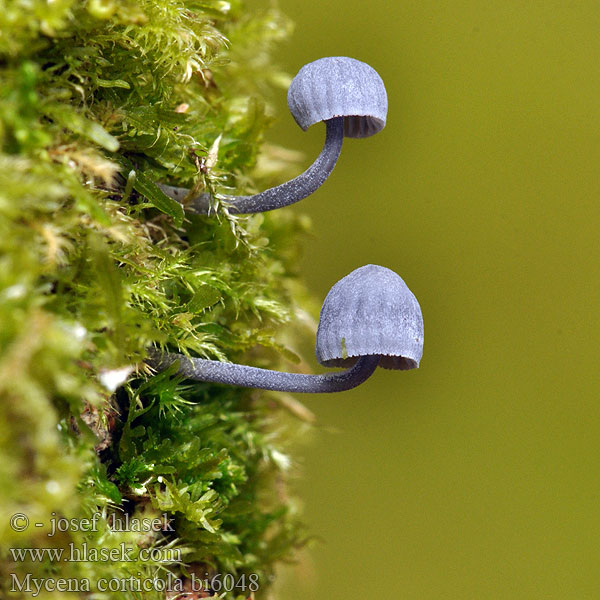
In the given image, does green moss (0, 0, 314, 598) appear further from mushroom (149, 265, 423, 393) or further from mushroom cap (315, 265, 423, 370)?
mushroom cap (315, 265, 423, 370)

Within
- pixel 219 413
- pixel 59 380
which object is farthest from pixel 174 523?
pixel 59 380

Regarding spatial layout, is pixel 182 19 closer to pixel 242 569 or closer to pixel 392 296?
pixel 392 296

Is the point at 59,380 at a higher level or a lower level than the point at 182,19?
lower

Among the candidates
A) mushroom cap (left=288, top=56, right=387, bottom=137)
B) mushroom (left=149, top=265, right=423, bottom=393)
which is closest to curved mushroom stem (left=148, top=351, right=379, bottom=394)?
mushroom (left=149, top=265, right=423, bottom=393)

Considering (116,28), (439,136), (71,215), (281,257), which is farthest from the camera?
(439,136)

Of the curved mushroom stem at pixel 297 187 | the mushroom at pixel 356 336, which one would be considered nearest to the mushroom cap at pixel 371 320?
the mushroom at pixel 356 336
